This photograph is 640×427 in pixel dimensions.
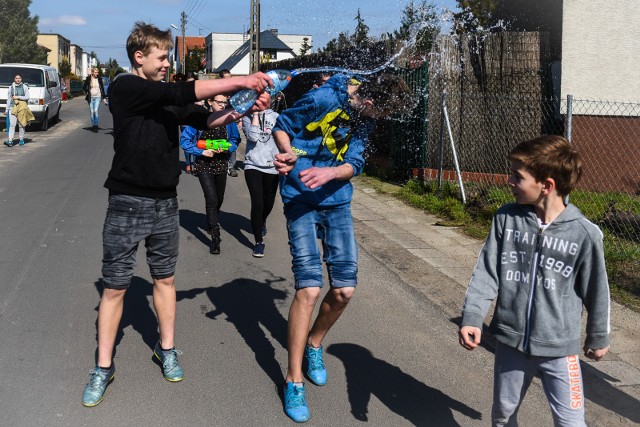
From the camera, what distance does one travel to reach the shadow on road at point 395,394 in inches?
155

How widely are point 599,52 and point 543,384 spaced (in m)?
9.61

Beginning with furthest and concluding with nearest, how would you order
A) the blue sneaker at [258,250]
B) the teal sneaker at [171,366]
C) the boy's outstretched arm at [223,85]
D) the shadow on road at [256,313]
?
the blue sneaker at [258,250], the shadow on road at [256,313], the teal sneaker at [171,366], the boy's outstretched arm at [223,85]

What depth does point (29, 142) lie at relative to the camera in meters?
19.8

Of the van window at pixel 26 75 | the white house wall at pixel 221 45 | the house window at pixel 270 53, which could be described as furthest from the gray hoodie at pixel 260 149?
the white house wall at pixel 221 45

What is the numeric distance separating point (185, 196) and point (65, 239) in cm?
351

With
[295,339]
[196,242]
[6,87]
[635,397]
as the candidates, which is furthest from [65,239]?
[6,87]

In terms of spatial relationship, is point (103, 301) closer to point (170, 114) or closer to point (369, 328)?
point (170, 114)

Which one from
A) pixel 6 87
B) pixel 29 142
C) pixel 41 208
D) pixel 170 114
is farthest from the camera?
pixel 6 87

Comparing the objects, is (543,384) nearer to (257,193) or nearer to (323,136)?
(323,136)

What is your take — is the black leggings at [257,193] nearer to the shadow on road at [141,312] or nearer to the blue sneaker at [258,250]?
the blue sneaker at [258,250]

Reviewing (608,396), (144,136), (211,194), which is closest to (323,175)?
(144,136)

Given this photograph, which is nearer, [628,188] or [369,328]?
[369,328]

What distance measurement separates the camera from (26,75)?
74.6ft

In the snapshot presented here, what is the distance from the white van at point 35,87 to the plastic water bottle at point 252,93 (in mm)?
20046
